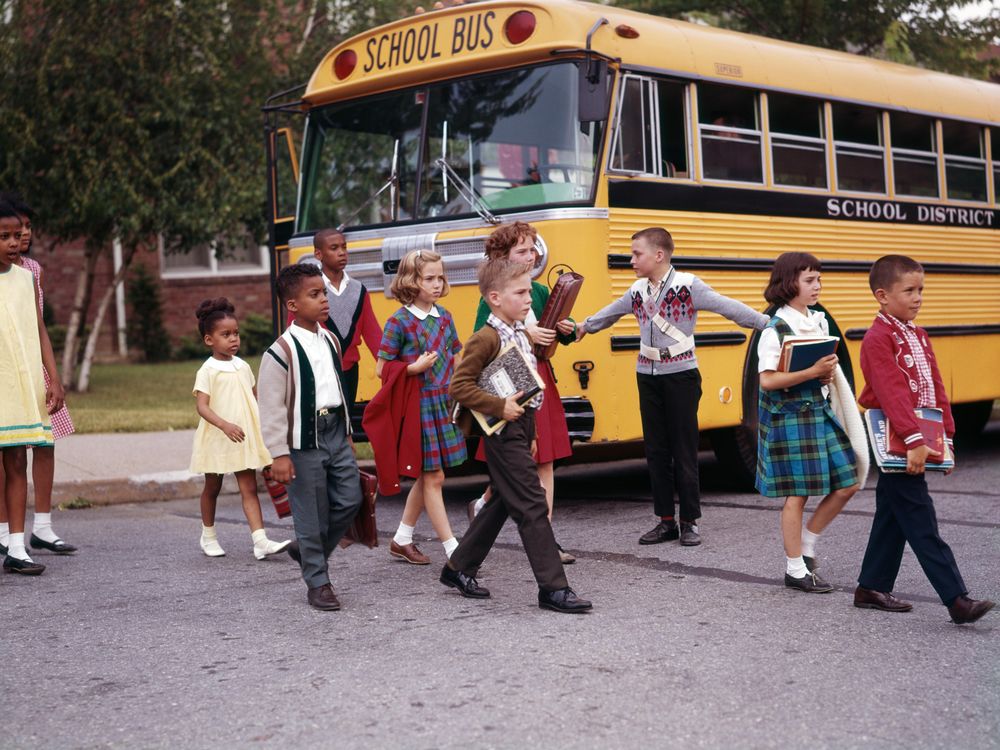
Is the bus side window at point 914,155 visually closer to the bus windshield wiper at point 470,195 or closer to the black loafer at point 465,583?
the bus windshield wiper at point 470,195

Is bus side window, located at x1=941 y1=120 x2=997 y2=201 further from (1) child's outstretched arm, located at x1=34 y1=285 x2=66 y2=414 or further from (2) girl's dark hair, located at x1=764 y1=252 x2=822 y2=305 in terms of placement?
(1) child's outstretched arm, located at x1=34 y1=285 x2=66 y2=414

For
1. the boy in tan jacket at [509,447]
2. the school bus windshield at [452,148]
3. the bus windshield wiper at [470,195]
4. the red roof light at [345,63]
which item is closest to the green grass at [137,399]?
the school bus windshield at [452,148]

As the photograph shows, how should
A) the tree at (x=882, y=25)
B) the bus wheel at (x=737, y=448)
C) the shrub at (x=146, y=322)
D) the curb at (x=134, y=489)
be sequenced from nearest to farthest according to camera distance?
the bus wheel at (x=737, y=448) < the curb at (x=134, y=489) < the tree at (x=882, y=25) < the shrub at (x=146, y=322)

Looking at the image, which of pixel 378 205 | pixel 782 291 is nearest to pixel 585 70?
pixel 378 205

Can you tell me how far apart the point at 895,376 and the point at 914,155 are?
5.57m

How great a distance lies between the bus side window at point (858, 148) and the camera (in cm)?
931

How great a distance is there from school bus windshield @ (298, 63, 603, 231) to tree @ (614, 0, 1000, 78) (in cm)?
761

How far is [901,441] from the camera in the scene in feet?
16.3

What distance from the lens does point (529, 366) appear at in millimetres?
5379

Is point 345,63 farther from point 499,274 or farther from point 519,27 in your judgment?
point 499,274

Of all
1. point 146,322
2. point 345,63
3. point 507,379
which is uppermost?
point 345,63

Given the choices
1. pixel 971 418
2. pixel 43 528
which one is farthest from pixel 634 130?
pixel 971 418

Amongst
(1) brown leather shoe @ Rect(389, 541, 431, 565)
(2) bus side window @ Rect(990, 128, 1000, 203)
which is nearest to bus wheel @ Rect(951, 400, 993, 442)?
(2) bus side window @ Rect(990, 128, 1000, 203)

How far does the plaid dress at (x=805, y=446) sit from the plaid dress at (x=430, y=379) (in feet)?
5.05
